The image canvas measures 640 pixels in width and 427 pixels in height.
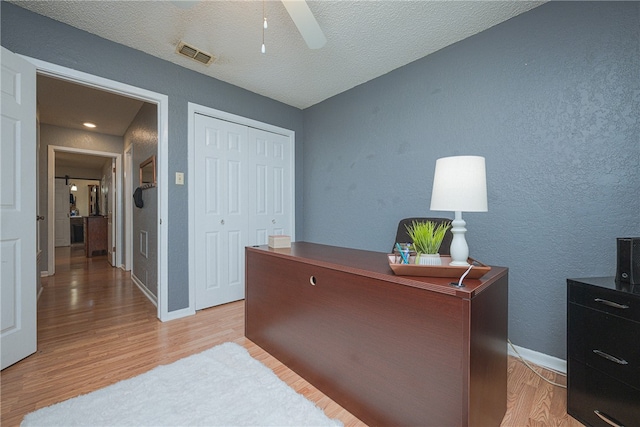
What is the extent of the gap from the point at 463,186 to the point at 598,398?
1218 millimetres

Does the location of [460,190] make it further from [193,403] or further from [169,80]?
[169,80]

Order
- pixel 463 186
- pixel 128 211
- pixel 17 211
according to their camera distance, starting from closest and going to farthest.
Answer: pixel 463 186 → pixel 17 211 → pixel 128 211

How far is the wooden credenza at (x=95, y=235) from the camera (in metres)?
5.77

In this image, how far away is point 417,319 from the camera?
1.03m

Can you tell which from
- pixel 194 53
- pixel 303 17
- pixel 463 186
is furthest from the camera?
pixel 194 53

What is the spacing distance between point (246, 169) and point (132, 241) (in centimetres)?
248

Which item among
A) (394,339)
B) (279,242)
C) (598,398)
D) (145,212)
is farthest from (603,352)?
(145,212)

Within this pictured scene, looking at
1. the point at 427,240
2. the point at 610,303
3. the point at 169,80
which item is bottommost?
the point at 610,303

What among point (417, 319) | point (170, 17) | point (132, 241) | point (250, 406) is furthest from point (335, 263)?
point (132, 241)

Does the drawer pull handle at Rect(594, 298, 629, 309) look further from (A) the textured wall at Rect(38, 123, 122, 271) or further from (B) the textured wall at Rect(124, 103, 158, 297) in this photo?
(A) the textured wall at Rect(38, 123, 122, 271)

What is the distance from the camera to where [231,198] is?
9.86ft

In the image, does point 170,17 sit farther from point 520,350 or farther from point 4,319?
point 520,350

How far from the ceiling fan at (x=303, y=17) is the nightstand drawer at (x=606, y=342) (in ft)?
6.86

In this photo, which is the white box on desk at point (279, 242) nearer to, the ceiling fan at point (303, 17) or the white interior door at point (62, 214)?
the ceiling fan at point (303, 17)
